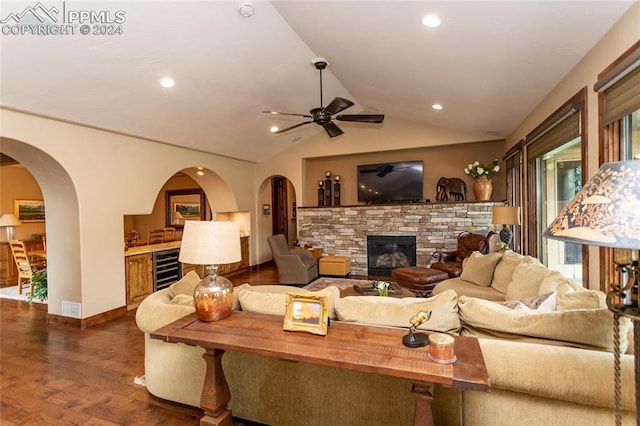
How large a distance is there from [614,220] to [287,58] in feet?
12.8

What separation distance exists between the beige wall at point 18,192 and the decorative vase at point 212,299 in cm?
745

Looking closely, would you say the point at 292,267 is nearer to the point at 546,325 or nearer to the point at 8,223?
the point at 546,325

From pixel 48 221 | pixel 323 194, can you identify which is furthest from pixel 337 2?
pixel 323 194

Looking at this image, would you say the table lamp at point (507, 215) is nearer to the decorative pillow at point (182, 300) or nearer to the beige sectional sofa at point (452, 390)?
the beige sectional sofa at point (452, 390)

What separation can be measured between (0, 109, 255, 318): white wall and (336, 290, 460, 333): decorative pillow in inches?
153

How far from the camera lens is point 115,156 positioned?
4.57 m

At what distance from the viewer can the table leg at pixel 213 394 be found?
5.88ft

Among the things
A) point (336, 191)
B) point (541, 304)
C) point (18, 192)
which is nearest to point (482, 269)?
point (541, 304)

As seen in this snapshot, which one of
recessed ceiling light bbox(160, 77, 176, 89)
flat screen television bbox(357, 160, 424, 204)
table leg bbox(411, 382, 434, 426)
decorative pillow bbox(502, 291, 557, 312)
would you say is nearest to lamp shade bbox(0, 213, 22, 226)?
recessed ceiling light bbox(160, 77, 176, 89)

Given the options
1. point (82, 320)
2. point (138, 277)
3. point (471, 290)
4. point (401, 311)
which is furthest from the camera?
point (138, 277)

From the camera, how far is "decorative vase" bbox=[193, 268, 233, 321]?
1.93 meters

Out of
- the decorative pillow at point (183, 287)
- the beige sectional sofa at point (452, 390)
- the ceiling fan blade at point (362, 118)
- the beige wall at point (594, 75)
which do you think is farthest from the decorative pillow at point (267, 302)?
the ceiling fan blade at point (362, 118)

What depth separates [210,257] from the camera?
194cm

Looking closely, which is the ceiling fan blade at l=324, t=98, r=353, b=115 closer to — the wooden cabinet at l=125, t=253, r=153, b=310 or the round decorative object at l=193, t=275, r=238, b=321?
the round decorative object at l=193, t=275, r=238, b=321
